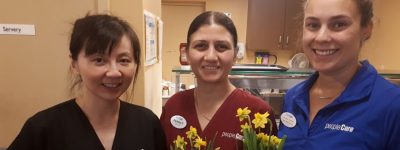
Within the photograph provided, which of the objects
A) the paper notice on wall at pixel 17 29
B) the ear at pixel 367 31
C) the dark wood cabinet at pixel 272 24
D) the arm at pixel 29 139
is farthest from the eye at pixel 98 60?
the dark wood cabinet at pixel 272 24

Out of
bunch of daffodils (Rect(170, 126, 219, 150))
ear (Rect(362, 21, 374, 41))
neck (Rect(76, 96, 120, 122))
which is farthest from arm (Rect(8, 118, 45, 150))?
ear (Rect(362, 21, 374, 41))

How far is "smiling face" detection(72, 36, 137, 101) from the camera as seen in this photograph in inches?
36.3

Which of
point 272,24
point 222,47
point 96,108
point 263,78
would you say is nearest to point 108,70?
point 96,108

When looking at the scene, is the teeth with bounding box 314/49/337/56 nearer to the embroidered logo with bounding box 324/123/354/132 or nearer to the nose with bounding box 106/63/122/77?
the embroidered logo with bounding box 324/123/354/132

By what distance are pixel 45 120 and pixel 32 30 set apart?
53cm

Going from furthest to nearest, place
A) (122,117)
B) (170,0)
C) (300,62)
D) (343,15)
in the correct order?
(170,0), (300,62), (122,117), (343,15)

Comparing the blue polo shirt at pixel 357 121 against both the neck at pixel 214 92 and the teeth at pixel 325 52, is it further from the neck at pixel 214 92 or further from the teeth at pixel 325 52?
the neck at pixel 214 92

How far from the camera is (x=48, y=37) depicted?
1278 mm

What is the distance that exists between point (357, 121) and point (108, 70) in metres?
0.75

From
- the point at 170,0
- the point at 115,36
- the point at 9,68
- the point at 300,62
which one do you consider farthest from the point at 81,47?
the point at 170,0

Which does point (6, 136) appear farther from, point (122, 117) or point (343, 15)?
point (343, 15)

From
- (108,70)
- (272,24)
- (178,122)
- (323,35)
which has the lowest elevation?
(178,122)

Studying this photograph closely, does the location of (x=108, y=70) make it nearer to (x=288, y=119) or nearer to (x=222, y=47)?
(x=222, y=47)

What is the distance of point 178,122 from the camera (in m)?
1.17
